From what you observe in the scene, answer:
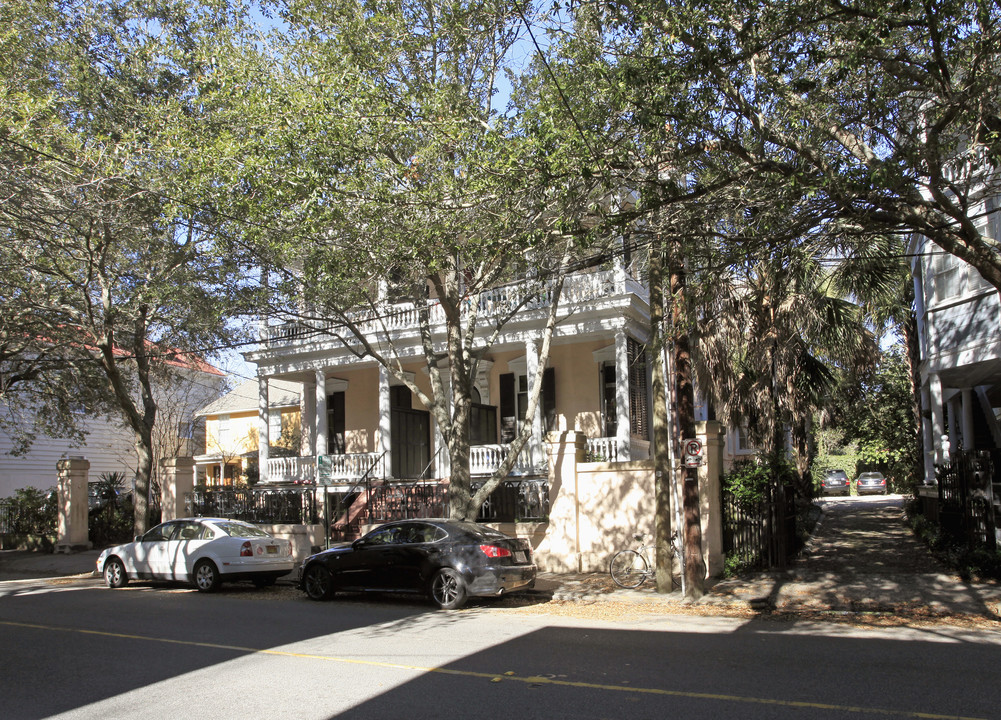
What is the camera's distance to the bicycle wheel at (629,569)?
14.0 metres

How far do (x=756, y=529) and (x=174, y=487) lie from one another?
1476 cm

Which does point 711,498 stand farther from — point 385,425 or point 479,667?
point 385,425

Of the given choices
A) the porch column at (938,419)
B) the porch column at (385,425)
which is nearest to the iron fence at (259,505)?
the porch column at (385,425)

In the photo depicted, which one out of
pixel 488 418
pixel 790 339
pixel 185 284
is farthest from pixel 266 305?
pixel 790 339

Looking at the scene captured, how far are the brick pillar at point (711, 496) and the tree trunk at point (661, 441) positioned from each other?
5.67ft

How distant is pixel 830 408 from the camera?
29078 mm

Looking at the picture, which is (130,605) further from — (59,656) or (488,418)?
(488,418)

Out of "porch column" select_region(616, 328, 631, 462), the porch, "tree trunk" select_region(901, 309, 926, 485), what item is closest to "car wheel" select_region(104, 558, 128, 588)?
the porch

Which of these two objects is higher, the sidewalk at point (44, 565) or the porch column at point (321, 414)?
the porch column at point (321, 414)

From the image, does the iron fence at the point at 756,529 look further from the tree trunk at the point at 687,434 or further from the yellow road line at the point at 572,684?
the yellow road line at the point at 572,684

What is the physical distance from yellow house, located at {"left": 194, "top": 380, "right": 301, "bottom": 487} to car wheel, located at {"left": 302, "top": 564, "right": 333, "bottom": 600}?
1869 cm

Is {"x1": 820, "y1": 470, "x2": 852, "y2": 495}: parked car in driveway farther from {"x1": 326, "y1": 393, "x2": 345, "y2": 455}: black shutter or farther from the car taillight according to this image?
the car taillight

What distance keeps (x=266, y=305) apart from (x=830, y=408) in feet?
67.0

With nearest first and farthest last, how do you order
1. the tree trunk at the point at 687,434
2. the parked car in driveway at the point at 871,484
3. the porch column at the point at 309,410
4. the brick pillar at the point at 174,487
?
the tree trunk at the point at 687,434
the brick pillar at the point at 174,487
the porch column at the point at 309,410
the parked car in driveway at the point at 871,484
